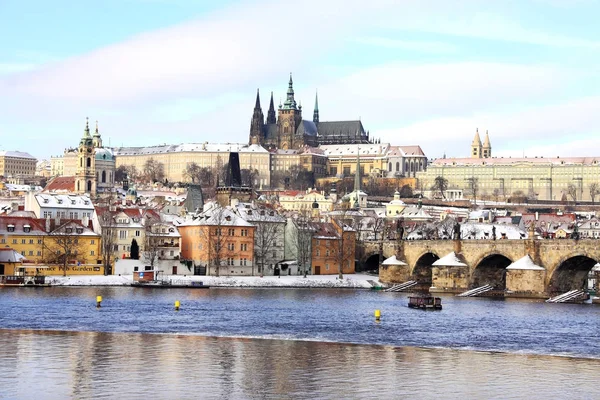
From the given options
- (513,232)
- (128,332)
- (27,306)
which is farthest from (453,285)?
(128,332)

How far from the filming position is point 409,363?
139 ft

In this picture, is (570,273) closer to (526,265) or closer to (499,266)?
(526,265)

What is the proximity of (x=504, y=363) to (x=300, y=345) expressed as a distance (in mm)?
8482

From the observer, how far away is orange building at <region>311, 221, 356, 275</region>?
361ft

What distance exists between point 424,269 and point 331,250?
31.8 ft

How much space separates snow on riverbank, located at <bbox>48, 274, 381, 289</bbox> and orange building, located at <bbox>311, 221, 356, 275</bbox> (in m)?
4.10

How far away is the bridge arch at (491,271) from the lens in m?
95.9

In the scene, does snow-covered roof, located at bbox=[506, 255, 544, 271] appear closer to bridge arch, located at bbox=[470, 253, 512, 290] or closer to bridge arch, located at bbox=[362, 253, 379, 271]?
bridge arch, located at bbox=[470, 253, 512, 290]

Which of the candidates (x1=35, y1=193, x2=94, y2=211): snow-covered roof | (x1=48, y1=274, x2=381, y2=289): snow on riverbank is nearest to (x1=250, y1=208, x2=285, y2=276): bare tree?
(x1=48, y1=274, x2=381, y2=289): snow on riverbank

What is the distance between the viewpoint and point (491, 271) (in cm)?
9788

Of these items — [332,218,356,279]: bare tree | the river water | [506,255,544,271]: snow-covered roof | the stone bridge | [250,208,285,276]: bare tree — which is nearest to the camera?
the river water

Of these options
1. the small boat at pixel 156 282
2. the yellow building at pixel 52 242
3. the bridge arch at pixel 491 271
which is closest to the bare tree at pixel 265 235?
the small boat at pixel 156 282

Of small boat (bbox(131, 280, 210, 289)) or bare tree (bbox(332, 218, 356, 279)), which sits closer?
small boat (bbox(131, 280, 210, 289))

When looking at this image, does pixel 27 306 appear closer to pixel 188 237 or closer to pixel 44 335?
pixel 44 335
